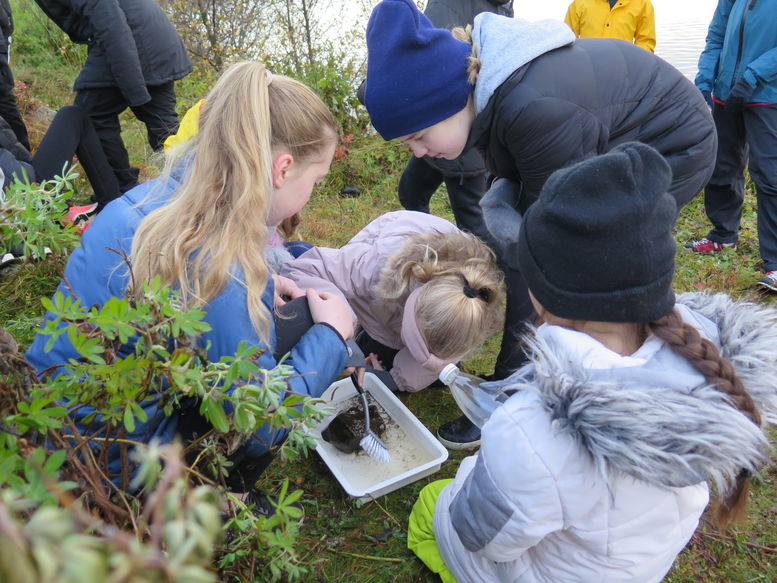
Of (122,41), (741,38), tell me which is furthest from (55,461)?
(741,38)

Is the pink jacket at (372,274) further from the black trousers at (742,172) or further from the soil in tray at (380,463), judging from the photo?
the black trousers at (742,172)

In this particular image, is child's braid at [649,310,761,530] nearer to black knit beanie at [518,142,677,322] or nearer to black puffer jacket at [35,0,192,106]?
black knit beanie at [518,142,677,322]

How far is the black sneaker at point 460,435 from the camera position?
2271 millimetres

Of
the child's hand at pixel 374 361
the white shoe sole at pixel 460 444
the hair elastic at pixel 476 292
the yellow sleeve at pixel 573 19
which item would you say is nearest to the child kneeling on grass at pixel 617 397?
the hair elastic at pixel 476 292

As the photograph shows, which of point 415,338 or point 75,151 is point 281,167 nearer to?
point 415,338

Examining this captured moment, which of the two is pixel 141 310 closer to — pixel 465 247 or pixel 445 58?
pixel 445 58

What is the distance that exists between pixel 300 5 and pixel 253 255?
6.09m

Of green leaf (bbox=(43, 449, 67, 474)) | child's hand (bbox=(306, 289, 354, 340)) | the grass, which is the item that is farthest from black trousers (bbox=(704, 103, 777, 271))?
green leaf (bbox=(43, 449, 67, 474))

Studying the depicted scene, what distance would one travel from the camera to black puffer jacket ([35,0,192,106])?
3.37 m

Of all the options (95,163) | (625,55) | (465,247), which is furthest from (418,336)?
(95,163)

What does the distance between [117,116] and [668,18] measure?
8.24 metres

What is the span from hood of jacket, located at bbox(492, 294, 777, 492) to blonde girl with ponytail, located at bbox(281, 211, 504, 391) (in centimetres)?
88

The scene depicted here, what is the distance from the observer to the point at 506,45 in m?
1.82

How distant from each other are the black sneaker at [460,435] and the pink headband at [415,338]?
341mm
